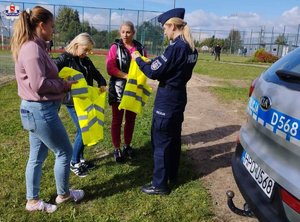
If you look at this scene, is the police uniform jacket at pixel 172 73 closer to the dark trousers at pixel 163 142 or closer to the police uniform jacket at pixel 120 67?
the dark trousers at pixel 163 142

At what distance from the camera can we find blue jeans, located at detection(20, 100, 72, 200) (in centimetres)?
311

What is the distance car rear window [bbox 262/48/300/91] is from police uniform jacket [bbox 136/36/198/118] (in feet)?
2.79

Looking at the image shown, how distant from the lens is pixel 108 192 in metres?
3.92

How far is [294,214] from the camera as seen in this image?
2.11 meters

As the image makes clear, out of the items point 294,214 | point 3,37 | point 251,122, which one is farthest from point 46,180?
point 3,37

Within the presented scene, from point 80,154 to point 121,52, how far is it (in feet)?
4.50

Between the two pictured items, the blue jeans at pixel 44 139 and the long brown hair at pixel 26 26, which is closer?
the long brown hair at pixel 26 26

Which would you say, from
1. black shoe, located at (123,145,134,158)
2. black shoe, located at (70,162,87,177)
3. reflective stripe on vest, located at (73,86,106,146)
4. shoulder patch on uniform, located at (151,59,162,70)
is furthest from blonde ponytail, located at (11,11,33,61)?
black shoe, located at (123,145,134,158)

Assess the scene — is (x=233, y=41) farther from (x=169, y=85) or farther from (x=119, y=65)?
(x=169, y=85)

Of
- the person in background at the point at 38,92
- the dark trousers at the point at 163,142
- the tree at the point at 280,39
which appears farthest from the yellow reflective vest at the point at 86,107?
the tree at the point at 280,39

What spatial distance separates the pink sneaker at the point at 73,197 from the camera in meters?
3.60

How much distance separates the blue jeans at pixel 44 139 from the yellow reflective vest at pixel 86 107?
437mm

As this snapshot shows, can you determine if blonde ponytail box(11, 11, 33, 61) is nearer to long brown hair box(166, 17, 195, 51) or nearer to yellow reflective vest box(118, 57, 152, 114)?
long brown hair box(166, 17, 195, 51)

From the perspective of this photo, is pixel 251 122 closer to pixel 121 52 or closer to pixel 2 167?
pixel 121 52
